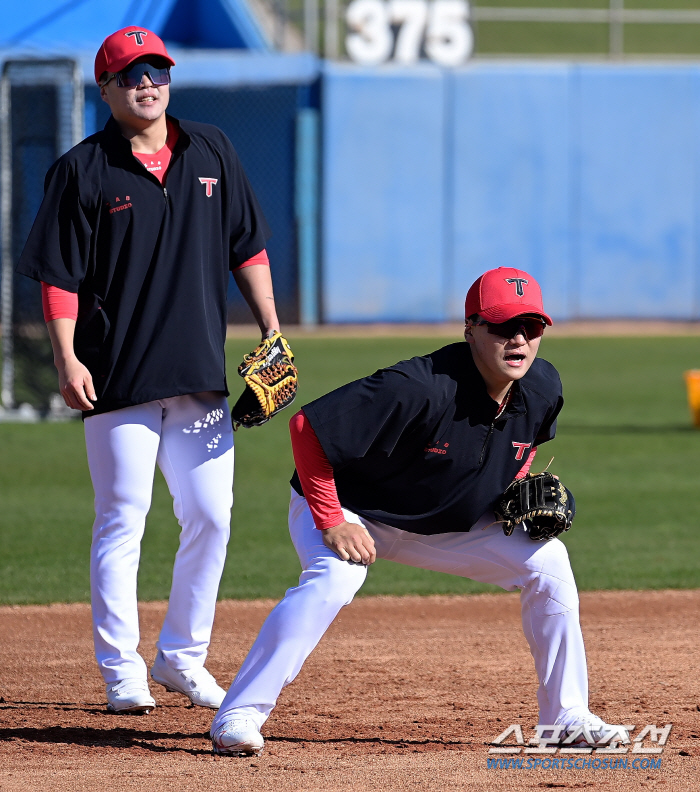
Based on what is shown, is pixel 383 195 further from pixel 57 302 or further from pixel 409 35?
pixel 57 302

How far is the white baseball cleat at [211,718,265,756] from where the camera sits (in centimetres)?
362

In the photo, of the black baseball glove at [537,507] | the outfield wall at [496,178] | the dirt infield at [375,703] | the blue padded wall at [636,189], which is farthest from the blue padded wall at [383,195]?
the black baseball glove at [537,507]

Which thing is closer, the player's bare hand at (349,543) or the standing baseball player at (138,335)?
the player's bare hand at (349,543)

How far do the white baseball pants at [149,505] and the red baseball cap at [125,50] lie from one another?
1.08 metres

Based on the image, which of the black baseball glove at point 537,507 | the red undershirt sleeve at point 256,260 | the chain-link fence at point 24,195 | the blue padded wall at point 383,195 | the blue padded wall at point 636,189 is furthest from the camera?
the blue padded wall at point 636,189

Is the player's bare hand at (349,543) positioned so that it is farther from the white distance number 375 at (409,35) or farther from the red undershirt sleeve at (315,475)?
the white distance number 375 at (409,35)

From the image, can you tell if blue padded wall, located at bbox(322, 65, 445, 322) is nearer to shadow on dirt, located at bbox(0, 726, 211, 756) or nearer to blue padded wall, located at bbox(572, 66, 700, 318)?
blue padded wall, located at bbox(572, 66, 700, 318)

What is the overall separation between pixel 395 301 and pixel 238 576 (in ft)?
54.6

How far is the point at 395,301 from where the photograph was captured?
23047 mm

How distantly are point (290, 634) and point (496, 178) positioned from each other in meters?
20.1

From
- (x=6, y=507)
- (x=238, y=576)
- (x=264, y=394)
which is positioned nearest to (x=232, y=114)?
(x=6, y=507)

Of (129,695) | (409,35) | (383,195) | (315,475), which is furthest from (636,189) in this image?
(315,475)

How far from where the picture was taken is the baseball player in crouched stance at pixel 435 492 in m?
3.59

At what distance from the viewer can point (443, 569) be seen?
3977 millimetres
